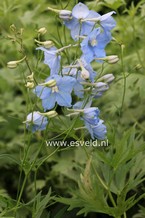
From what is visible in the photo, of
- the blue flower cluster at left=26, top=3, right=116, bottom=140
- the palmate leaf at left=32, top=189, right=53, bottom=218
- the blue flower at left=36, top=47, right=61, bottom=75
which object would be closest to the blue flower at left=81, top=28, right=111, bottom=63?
the blue flower cluster at left=26, top=3, right=116, bottom=140

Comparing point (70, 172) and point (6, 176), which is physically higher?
point (70, 172)

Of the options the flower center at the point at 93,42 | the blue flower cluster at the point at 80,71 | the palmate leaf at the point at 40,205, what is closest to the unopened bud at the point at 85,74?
the blue flower cluster at the point at 80,71

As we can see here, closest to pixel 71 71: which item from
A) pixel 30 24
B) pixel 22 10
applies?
pixel 30 24

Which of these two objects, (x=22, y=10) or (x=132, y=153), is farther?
(x=22, y=10)

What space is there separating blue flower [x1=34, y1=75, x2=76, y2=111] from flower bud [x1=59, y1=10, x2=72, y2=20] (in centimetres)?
23

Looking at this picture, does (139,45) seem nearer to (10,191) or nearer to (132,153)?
(10,191)

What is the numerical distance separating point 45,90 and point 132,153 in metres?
0.42

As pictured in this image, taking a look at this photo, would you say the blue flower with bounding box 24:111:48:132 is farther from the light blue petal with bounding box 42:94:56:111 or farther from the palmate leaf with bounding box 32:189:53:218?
the palmate leaf with bounding box 32:189:53:218

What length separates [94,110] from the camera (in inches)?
83.6

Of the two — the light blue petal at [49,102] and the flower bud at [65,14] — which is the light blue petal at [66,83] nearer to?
the light blue petal at [49,102]

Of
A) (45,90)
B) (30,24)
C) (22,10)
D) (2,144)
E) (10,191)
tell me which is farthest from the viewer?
(22,10)

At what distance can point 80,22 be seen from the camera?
2135 mm

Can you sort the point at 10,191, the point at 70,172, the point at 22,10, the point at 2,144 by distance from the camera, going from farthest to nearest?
the point at 22,10 → the point at 10,191 → the point at 2,144 → the point at 70,172

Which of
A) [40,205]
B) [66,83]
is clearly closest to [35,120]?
[66,83]
